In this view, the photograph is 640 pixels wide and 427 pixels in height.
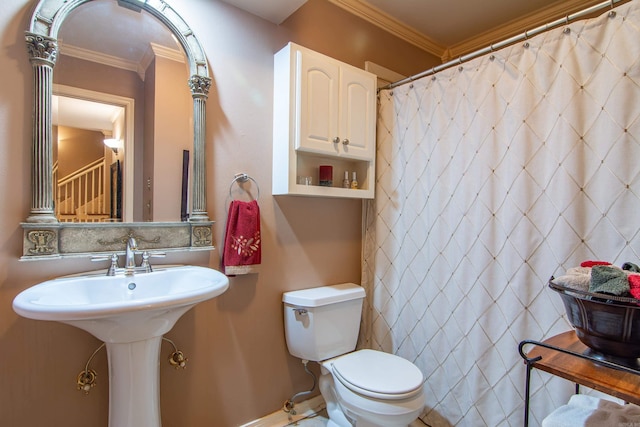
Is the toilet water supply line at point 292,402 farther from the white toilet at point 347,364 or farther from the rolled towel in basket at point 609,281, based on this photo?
the rolled towel in basket at point 609,281

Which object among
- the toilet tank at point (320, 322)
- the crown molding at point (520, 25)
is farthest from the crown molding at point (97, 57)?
the crown molding at point (520, 25)

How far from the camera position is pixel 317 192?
1.74 metres

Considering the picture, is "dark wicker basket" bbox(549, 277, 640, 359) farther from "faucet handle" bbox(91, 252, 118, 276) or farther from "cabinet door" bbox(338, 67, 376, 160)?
"faucet handle" bbox(91, 252, 118, 276)

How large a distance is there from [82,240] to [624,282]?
1.67m

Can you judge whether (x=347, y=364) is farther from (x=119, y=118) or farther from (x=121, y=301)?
(x=119, y=118)

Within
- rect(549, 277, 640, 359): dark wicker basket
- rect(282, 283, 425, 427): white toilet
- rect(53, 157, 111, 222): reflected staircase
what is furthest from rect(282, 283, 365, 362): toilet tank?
rect(549, 277, 640, 359): dark wicker basket

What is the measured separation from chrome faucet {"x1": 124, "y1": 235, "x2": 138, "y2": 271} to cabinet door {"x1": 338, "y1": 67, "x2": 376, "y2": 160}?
3.62 ft

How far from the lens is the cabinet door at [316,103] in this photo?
164 centimetres

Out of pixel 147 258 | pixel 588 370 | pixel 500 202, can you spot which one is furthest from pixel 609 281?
pixel 147 258

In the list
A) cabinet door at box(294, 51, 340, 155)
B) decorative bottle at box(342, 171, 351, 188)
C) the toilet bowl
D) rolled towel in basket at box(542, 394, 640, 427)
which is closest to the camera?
rolled towel in basket at box(542, 394, 640, 427)

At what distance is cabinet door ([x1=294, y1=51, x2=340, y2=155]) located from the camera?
1.64 m

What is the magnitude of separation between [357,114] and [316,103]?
284mm

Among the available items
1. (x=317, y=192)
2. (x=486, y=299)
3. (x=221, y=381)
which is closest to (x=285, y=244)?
(x=317, y=192)

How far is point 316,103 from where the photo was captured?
1698mm
